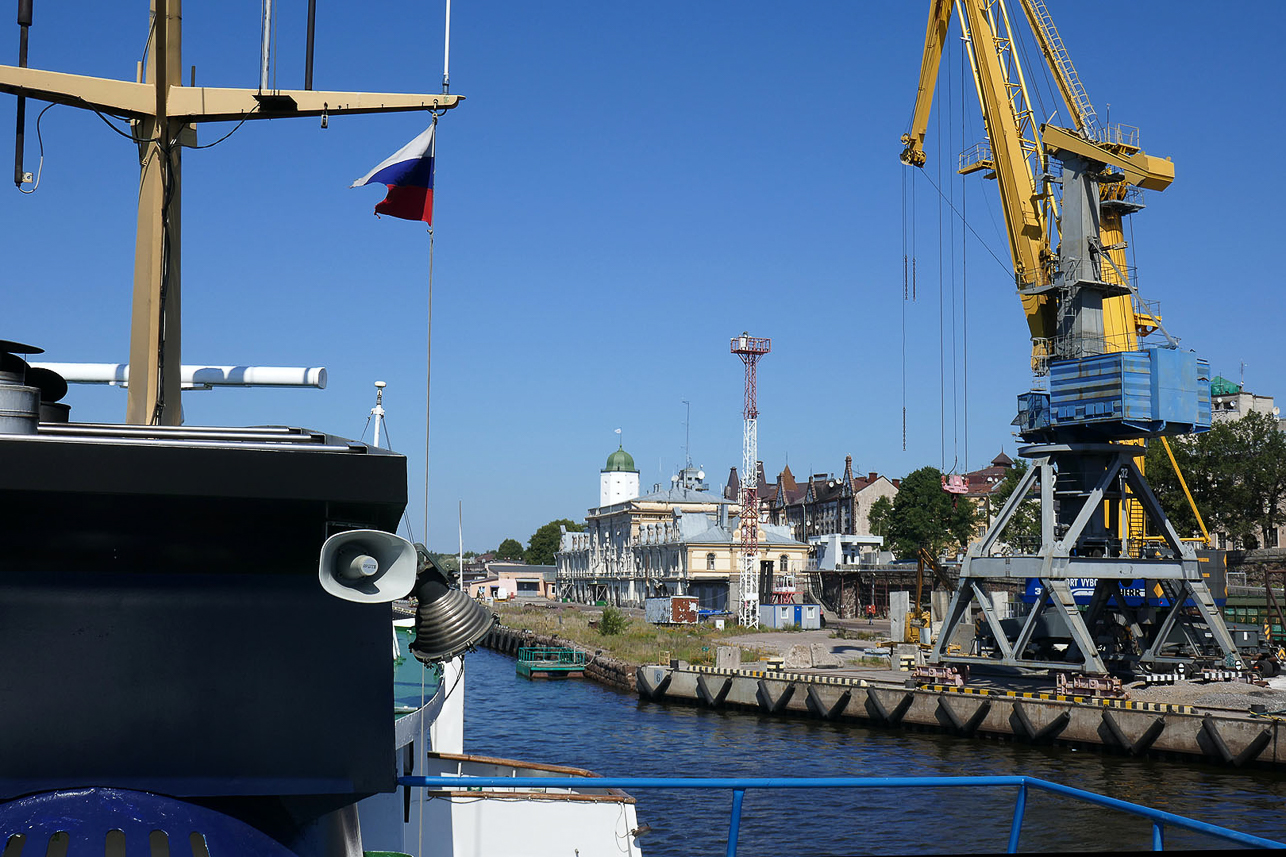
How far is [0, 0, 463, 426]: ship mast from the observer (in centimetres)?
669

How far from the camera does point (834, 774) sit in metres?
29.2

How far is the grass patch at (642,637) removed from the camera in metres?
56.1

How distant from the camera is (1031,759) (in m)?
31.2

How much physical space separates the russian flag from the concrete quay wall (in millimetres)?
28210

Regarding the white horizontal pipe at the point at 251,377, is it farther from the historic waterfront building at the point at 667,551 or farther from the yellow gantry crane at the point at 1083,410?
the historic waterfront building at the point at 667,551

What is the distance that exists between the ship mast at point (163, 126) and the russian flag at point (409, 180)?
2.10 m

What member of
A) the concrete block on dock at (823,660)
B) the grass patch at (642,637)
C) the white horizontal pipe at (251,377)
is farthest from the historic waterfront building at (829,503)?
the white horizontal pipe at (251,377)

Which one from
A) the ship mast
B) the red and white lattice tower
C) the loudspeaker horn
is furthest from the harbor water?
the red and white lattice tower

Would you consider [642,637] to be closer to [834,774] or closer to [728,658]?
[728,658]

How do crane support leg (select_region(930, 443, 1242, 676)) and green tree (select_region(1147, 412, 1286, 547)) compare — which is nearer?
crane support leg (select_region(930, 443, 1242, 676))

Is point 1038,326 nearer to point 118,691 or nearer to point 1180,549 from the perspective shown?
point 1180,549

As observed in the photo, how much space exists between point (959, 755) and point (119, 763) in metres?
31.7

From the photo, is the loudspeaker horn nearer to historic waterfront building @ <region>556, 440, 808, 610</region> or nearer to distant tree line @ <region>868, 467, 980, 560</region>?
historic waterfront building @ <region>556, 440, 808, 610</region>

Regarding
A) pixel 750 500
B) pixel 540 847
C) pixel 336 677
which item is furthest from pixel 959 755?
pixel 750 500
